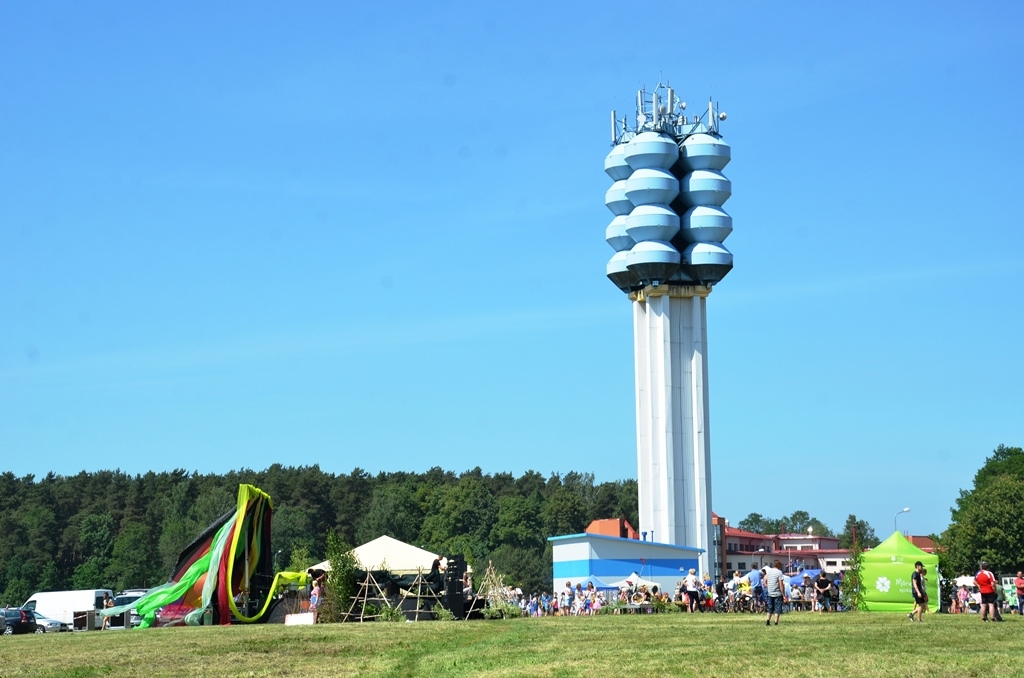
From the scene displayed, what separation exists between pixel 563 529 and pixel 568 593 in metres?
84.4

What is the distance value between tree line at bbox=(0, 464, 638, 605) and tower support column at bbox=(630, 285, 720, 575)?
36.4 metres

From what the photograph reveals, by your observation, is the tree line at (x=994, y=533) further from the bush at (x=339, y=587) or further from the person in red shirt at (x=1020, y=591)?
the bush at (x=339, y=587)

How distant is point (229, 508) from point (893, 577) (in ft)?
270

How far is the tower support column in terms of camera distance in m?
74.9

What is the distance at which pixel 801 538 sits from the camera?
177 metres

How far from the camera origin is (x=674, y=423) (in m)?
75.3

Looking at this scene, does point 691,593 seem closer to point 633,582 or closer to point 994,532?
point 633,582

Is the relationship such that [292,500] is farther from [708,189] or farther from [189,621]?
[189,621]

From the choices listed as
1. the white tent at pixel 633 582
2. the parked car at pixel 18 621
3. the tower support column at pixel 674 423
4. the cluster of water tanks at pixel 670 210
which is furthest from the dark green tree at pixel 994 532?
the parked car at pixel 18 621

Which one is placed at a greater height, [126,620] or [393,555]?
[393,555]

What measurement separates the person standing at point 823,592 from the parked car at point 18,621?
102 ft

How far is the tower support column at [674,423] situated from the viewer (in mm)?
74875

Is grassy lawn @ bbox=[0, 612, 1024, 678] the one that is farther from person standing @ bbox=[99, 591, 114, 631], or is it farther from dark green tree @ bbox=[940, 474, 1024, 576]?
dark green tree @ bbox=[940, 474, 1024, 576]

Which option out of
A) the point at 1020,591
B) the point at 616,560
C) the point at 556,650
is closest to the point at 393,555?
the point at 616,560
